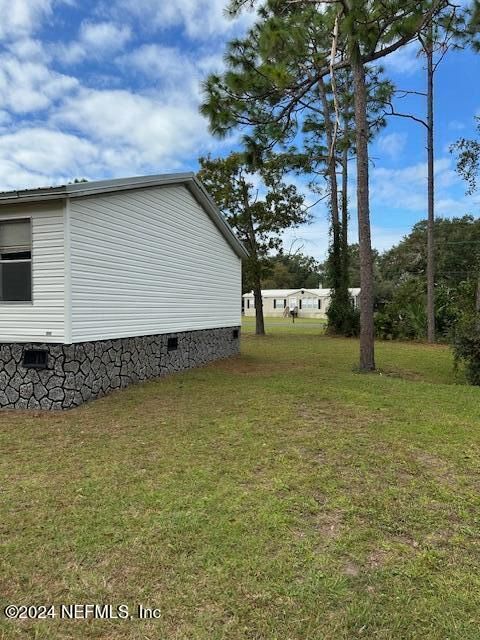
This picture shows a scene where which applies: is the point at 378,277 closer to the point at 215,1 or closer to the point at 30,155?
the point at 30,155

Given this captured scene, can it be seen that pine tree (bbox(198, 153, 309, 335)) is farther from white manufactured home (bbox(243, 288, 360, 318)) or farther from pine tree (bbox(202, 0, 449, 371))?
white manufactured home (bbox(243, 288, 360, 318))

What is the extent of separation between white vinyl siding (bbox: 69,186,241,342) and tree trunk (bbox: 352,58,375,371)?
3.77 meters

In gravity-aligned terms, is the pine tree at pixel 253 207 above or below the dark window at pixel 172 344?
above

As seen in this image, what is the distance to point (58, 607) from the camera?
2256 millimetres

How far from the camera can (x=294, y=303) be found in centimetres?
4650

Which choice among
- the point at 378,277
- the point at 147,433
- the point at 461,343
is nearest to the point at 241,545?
the point at 147,433

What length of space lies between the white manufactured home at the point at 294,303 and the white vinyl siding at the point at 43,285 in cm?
3761

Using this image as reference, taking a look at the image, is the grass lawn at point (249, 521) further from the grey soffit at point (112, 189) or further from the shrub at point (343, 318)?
the shrub at point (343, 318)

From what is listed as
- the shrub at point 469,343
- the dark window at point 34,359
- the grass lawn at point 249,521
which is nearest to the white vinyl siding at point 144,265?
the dark window at point 34,359

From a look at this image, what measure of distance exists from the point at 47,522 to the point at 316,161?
12.4 m

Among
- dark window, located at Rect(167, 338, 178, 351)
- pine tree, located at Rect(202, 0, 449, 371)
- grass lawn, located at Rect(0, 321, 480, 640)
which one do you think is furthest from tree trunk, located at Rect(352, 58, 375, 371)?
dark window, located at Rect(167, 338, 178, 351)

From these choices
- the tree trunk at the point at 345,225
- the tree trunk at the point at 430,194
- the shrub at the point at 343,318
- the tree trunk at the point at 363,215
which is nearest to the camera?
the tree trunk at the point at 363,215

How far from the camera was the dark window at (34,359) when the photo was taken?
6568mm

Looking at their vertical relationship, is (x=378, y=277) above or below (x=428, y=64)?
below
